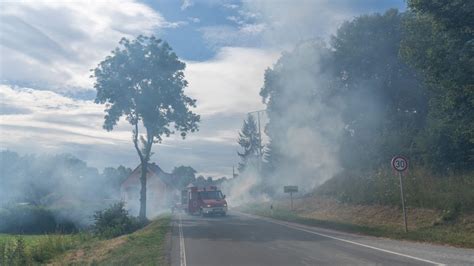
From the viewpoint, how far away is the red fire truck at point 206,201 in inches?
1527

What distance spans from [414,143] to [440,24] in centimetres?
1351

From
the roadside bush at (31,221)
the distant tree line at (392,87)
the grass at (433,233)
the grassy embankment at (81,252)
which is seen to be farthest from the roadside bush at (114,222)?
the distant tree line at (392,87)

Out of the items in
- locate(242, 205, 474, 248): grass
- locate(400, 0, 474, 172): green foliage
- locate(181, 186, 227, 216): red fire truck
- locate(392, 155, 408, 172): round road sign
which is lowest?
locate(242, 205, 474, 248): grass

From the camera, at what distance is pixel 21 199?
4303 cm

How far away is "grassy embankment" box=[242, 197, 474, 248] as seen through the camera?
16.4 metres

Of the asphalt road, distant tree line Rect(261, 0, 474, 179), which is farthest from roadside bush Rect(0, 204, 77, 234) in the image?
distant tree line Rect(261, 0, 474, 179)

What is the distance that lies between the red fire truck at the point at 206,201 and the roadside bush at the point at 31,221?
10018mm

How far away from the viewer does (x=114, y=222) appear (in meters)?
28.3

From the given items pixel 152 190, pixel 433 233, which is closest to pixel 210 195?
pixel 433 233

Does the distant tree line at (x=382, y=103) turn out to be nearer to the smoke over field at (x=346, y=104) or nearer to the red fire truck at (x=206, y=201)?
the smoke over field at (x=346, y=104)

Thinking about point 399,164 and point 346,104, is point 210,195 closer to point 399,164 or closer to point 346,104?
point 346,104

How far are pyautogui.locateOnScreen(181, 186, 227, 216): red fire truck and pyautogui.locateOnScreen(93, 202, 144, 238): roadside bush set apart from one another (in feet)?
32.8

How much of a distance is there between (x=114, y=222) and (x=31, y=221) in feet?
41.0

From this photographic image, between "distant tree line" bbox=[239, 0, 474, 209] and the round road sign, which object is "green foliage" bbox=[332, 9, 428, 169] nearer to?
"distant tree line" bbox=[239, 0, 474, 209]
